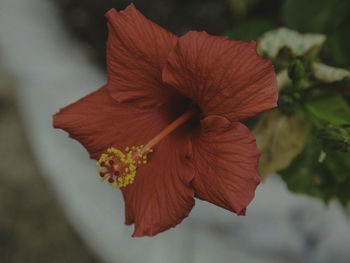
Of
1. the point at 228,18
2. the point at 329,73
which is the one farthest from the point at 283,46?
the point at 228,18

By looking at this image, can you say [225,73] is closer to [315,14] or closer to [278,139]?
[278,139]

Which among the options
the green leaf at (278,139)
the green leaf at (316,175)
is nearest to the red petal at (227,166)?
the green leaf at (278,139)

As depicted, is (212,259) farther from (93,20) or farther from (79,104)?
(93,20)

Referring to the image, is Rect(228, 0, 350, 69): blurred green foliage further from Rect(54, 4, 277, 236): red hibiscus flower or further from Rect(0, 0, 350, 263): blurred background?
Rect(54, 4, 277, 236): red hibiscus flower

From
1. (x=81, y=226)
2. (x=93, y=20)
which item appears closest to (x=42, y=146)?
(x=81, y=226)

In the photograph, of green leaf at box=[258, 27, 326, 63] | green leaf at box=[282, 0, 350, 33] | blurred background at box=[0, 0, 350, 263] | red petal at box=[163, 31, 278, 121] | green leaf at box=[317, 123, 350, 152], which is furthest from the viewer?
blurred background at box=[0, 0, 350, 263]

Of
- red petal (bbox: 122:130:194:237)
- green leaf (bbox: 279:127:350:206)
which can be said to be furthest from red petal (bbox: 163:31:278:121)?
green leaf (bbox: 279:127:350:206)

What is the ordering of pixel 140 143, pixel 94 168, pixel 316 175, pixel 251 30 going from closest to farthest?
pixel 140 143 < pixel 316 175 < pixel 251 30 < pixel 94 168

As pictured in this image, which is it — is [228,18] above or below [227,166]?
below
